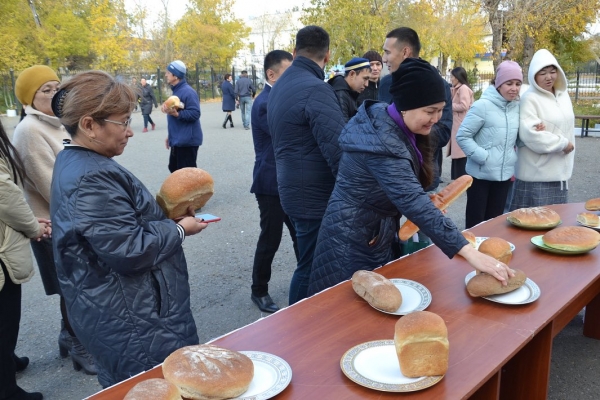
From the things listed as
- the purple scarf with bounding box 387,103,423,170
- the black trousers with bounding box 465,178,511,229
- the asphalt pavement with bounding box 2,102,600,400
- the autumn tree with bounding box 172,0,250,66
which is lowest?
the asphalt pavement with bounding box 2,102,600,400

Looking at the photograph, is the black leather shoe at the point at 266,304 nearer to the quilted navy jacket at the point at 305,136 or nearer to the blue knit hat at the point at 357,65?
the quilted navy jacket at the point at 305,136

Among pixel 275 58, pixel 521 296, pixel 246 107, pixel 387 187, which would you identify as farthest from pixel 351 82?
pixel 246 107

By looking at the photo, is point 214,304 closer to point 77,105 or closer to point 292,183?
point 292,183

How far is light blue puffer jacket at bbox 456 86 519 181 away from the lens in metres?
4.25

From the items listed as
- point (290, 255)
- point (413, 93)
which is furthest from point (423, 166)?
point (290, 255)

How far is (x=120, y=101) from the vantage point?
5.90 ft

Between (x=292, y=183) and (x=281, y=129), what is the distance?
36 cm

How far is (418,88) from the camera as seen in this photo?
2225 millimetres

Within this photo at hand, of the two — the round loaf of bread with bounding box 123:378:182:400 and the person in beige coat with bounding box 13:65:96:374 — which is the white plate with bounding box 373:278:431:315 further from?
the person in beige coat with bounding box 13:65:96:374

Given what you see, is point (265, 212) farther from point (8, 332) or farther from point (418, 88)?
point (418, 88)

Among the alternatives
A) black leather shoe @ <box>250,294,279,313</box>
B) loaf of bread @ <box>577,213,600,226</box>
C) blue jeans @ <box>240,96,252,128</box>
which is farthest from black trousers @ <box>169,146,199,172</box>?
blue jeans @ <box>240,96,252,128</box>

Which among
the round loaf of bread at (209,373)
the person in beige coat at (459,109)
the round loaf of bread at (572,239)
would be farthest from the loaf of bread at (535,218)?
the person in beige coat at (459,109)

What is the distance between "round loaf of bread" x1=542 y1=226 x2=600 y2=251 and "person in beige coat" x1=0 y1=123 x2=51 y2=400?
282cm

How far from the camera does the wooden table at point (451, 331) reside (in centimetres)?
149
